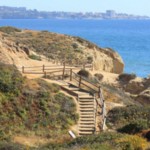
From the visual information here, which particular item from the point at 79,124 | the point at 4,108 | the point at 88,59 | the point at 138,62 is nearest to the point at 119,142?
the point at 79,124

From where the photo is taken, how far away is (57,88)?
1955 centimetres

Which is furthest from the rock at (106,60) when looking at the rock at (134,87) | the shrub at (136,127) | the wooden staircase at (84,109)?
the shrub at (136,127)

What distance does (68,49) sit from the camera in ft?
157

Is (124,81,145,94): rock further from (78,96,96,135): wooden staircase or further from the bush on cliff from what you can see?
(78,96,96,135): wooden staircase

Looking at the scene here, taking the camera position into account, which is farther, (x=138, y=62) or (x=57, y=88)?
(x=138, y=62)

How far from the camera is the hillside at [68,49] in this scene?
146 ft

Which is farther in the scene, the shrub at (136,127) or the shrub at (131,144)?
the shrub at (136,127)

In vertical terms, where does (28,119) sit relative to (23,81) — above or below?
below

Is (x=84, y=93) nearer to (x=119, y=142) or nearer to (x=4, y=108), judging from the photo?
(x=4, y=108)

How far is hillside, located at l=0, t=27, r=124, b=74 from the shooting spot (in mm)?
44562

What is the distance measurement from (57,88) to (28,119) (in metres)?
4.61

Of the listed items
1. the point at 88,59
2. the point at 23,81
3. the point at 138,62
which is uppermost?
the point at 23,81

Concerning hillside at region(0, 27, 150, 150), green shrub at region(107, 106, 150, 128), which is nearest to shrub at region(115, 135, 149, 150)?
hillside at region(0, 27, 150, 150)

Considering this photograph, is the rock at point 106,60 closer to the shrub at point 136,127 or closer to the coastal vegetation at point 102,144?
the shrub at point 136,127
